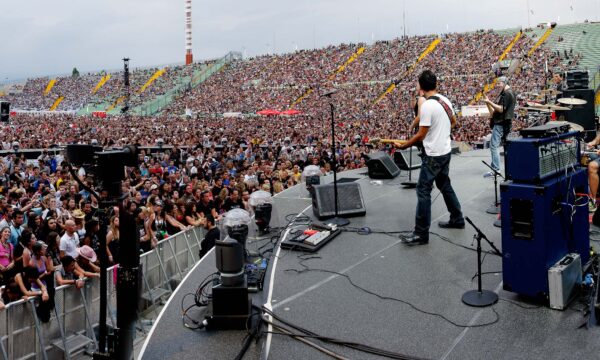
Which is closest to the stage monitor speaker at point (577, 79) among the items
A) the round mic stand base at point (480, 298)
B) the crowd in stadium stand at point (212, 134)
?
the crowd in stadium stand at point (212, 134)

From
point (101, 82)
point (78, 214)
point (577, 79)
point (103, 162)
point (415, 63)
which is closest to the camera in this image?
point (103, 162)

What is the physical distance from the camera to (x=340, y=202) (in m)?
5.75

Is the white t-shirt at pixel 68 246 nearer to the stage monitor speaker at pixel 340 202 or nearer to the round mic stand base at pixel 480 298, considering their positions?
the stage monitor speaker at pixel 340 202

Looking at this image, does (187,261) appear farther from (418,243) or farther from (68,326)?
(418,243)

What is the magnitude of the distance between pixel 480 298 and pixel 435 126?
1.63 m

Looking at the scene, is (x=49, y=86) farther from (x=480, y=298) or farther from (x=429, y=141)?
(x=480, y=298)

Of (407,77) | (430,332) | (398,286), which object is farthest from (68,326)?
(407,77)

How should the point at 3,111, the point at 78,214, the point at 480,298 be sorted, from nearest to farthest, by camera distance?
the point at 480,298 → the point at 78,214 → the point at 3,111

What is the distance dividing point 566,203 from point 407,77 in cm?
3492

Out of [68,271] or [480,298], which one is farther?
[68,271]

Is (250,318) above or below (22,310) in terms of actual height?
above

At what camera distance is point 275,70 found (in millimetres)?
46562

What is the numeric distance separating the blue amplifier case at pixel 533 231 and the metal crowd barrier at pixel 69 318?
9.50 ft

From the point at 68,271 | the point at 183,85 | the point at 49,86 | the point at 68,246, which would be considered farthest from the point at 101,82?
the point at 68,271
